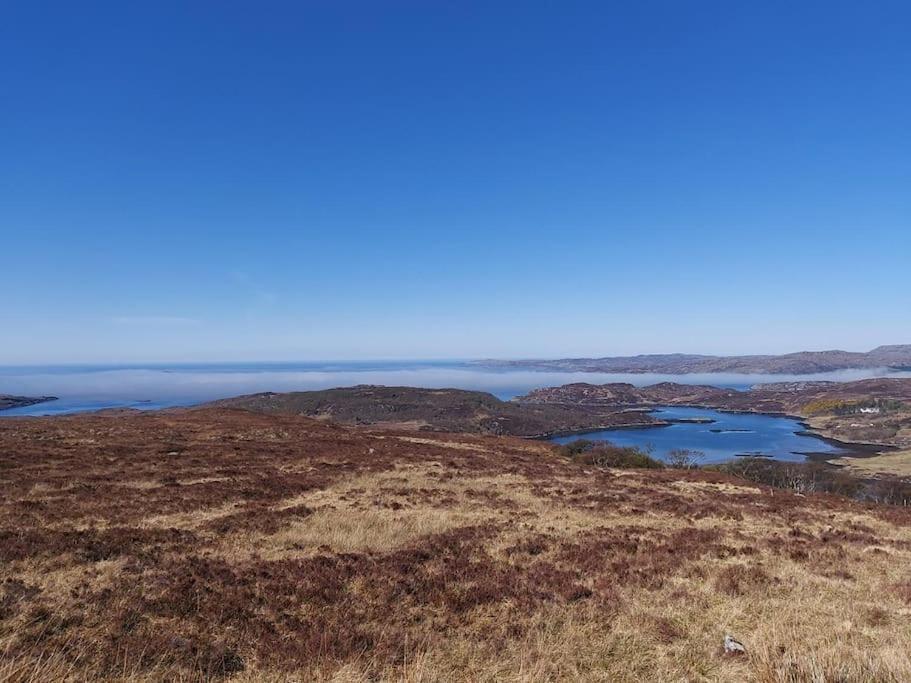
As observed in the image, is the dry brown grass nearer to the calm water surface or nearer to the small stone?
the calm water surface

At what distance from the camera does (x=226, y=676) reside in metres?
7.15

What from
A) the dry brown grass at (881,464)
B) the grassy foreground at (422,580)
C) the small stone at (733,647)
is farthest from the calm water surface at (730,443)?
the small stone at (733,647)

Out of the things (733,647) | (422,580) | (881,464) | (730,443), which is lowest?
(730,443)

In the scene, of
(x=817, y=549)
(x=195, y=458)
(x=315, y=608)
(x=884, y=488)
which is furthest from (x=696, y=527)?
(x=884, y=488)

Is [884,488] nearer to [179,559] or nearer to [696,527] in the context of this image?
[696,527]

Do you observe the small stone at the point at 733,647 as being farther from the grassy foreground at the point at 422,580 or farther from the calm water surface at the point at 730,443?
the calm water surface at the point at 730,443

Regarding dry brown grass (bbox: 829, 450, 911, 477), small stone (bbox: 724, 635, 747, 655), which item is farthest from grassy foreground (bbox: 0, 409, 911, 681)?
dry brown grass (bbox: 829, 450, 911, 477)

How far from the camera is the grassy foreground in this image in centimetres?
744

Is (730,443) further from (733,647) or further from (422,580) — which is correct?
(733,647)

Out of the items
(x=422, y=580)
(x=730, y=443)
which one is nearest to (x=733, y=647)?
(x=422, y=580)

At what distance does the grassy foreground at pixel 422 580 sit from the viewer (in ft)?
24.4

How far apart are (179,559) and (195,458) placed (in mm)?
18103

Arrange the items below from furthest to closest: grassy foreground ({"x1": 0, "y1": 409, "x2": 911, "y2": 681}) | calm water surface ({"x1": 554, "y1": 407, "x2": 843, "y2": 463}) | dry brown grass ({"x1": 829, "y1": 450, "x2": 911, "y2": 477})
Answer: calm water surface ({"x1": 554, "y1": 407, "x2": 843, "y2": 463}) → dry brown grass ({"x1": 829, "y1": 450, "x2": 911, "y2": 477}) → grassy foreground ({"x1": 0, "y1": 409, "x2": 911, "y2": 681})

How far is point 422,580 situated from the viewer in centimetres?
1159
